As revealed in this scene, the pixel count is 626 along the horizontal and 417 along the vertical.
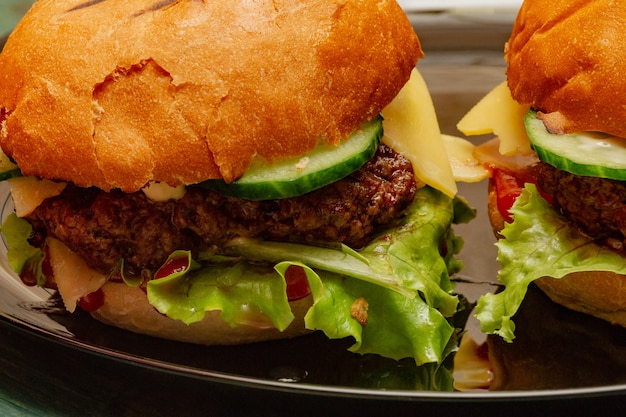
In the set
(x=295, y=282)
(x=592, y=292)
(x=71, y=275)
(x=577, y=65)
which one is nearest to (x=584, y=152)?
(x=577, y=65)

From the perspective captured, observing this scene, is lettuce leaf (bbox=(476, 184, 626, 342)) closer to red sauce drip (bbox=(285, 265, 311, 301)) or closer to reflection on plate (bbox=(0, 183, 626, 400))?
reflection on plate (bbox=(0, 183, 626, 400))

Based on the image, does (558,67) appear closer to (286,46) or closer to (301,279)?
(286,46)

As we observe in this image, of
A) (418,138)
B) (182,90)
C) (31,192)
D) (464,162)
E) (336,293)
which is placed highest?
(182,90)

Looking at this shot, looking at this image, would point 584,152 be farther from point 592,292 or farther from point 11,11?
point 11,11

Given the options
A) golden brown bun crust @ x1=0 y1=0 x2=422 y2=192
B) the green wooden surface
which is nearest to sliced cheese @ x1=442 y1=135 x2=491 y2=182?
golden brown bun crust @ x1=0 y1=0 x2=422 y2=192

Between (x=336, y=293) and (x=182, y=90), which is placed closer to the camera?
(x=182, y=90)

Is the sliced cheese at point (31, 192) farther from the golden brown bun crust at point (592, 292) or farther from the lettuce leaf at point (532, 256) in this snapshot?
the golden brown bun crust at point (592, 292)
